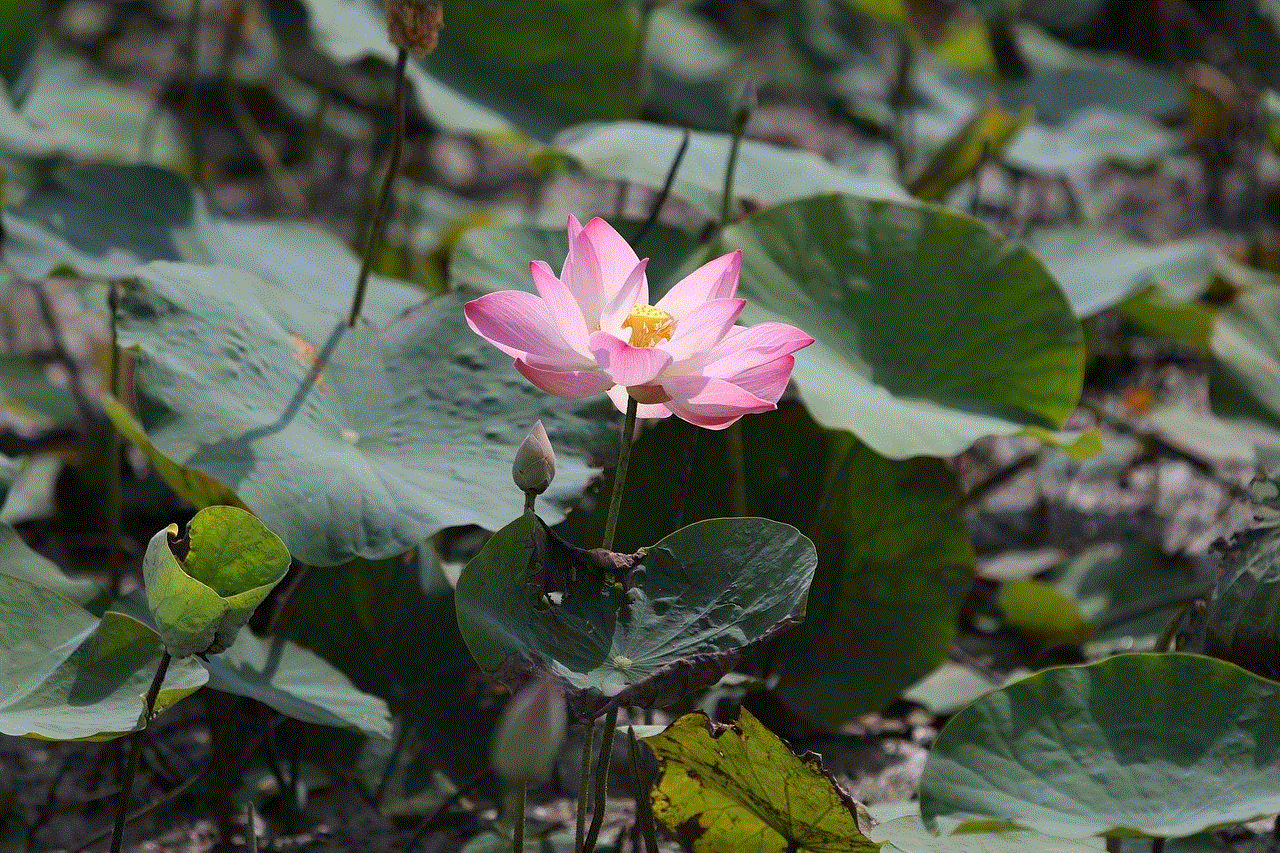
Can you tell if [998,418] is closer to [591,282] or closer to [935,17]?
[591,282]

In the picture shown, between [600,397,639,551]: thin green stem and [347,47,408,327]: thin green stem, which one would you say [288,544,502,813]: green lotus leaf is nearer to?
[347,47,408,327]: thin green stem

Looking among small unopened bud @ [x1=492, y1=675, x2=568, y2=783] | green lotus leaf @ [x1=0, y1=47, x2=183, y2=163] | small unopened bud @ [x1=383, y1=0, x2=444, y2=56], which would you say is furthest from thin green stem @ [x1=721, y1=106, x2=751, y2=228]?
green lotus leaf @ [x1=0, y1=47, x2=183, y2=163]

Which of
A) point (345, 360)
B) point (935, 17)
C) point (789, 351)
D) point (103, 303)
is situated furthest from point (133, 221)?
point (935, 17)

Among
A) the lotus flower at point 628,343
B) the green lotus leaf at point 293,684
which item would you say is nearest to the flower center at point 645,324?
the lotus flower at point 628,343

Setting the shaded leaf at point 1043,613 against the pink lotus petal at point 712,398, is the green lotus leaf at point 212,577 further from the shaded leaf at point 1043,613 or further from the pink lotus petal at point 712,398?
the shaded leaf at point 1043,613

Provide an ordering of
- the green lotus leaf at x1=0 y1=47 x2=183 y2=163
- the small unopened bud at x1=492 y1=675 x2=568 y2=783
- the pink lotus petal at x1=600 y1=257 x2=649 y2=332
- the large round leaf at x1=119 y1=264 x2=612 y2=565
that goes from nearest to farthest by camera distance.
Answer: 1. the small unopened bud at x1=492 y1=675 x2=568 y2=783
2. the pink lotus petal at x1=600 y1=257 x2=649 y2=332
3. the large round leaf at x1=119 y1=264 x2=612 y2=565
4. the green lotus leaf at x1=0 y1=47 x2=183 y2=163

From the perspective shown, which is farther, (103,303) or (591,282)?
(103,303)
